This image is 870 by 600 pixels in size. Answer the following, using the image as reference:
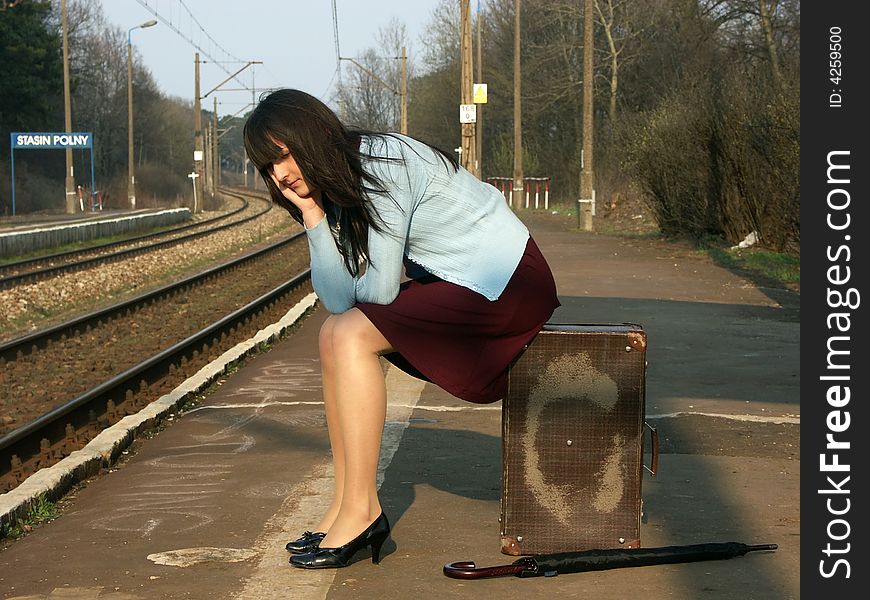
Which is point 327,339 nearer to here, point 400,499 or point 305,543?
point 305,543

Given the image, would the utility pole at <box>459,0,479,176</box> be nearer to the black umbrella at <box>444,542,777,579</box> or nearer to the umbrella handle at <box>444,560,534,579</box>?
the black umbrella at <box>444,542,777,579</box>

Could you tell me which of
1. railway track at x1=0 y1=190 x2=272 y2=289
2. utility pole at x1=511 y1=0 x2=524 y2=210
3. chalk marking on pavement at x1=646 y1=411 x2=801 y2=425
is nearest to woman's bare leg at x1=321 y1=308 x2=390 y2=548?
chalk marking on pavement at x1=646 y1=411 x2=801 y2=425

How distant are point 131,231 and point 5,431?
2673 centimetres

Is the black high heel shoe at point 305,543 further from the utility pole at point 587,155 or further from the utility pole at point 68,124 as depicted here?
the utility pole at point 68,124

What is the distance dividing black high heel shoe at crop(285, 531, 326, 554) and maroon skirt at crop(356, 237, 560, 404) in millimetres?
651

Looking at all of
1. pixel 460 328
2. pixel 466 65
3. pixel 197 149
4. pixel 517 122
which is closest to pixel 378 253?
pixel 460 328

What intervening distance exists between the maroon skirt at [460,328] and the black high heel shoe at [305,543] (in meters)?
0.65

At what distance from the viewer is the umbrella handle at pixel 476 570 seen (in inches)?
155

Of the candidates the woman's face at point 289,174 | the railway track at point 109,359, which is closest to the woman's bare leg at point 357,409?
the woman's face at point 289,174

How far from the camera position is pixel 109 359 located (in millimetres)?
11219

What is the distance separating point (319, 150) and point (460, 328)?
69cm

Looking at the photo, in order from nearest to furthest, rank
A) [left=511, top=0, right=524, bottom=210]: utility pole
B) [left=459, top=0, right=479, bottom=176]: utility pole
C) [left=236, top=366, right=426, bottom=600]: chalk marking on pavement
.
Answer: [left=236, top=366, right=426, bottom=600]: chalk marking on pavement → [left=459, top=0, right=479, bottom=176]: utility pole → [left=511, top=0, right=524, bottom=210]: utility pole

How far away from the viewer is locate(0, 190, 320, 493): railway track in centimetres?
747

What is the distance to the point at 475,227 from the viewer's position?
13.4 feet
